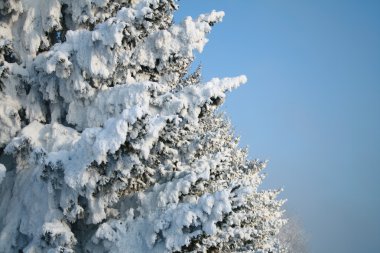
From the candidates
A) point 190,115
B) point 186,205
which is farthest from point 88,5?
point 186,205

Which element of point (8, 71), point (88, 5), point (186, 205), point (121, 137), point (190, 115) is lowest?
point (186, 205)

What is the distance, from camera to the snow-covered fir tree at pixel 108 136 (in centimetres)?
624

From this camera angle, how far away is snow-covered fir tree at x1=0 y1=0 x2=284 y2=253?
6242mm

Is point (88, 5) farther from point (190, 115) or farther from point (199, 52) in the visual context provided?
point (190, 115)

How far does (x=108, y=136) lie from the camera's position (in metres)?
5.93

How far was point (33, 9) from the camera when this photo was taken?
8.26m

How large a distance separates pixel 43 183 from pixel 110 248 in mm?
1594

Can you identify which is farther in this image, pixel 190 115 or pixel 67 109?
pixel 67 109

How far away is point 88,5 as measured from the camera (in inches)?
321

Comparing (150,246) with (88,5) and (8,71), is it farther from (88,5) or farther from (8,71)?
(88,5)

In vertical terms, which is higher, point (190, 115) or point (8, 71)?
point (8, 71)

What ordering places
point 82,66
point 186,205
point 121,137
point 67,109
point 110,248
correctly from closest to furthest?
point 121,137 → point 186,205 → point 110,248 → point 82,66 → point 67,109

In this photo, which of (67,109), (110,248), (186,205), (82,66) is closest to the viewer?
(186,205)

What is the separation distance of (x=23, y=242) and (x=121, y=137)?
2957 millimetres
